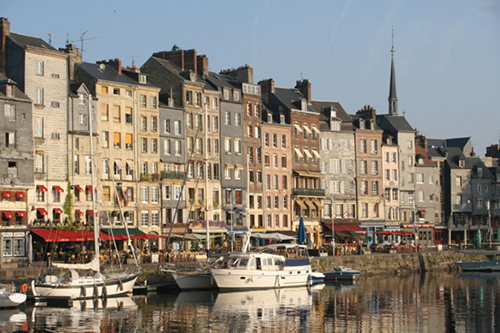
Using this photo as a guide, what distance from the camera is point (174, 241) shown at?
71250 millimetres

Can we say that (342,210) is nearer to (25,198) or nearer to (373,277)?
(373,277)

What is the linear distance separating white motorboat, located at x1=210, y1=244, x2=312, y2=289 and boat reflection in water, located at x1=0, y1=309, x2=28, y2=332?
14309 mm

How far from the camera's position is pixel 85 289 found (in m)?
47.8

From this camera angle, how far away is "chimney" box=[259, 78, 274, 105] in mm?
90250

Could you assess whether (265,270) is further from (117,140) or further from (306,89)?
(306,89)

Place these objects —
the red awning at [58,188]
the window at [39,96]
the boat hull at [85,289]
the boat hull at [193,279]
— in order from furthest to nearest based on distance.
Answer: the window at [39,96], the red awning at [58,188], the boat hull at [193,279], the boat hull at [85,289]

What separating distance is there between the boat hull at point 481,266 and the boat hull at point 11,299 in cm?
4961

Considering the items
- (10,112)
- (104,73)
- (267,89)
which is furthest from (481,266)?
(10,112)

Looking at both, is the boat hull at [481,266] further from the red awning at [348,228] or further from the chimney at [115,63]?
the chimney at [115,63]

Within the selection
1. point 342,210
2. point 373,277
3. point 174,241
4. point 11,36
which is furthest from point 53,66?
point 342,210

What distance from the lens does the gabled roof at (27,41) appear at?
211ft

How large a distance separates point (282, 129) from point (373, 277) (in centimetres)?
2179

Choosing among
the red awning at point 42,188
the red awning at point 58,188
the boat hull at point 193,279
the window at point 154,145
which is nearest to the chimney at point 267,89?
the window at point 154,145

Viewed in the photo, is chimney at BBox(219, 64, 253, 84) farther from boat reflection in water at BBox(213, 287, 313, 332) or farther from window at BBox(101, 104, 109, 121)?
boat reflection in water at BBox(213, 287, 313, 332)
